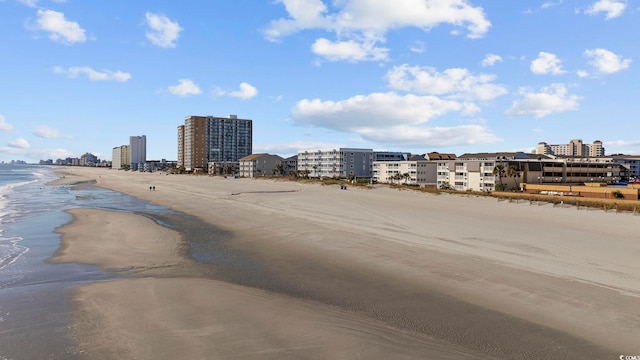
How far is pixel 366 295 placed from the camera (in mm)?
11609

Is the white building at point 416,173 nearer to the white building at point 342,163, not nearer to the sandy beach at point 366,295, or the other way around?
the white building at point 342,163

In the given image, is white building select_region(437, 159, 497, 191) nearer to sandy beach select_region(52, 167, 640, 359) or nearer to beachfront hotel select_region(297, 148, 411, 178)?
beachfront hotel select_region(297, 148, 411, 178)

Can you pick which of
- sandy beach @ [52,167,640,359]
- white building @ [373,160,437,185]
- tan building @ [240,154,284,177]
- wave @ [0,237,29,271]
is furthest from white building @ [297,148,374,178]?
wave @ [0,237,29,271]

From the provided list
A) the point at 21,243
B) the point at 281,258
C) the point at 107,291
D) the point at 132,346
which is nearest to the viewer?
the point at 132,346

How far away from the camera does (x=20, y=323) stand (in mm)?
9141

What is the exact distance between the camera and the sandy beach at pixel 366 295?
26.5ft

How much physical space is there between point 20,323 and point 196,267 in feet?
20.5

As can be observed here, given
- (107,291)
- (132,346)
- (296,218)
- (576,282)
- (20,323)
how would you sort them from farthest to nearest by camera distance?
(296,218) → (576,282) → (107,291) → (20,323) → (132,346)

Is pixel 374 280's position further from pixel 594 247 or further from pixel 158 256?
pixel 594 247

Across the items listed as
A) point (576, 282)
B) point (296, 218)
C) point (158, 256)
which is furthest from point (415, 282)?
point (296, 218)

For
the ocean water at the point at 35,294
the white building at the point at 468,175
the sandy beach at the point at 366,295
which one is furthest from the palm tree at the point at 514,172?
the ocean water at the point at 35,294

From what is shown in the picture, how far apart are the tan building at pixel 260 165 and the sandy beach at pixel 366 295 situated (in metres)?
118

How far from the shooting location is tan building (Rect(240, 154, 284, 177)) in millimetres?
140250

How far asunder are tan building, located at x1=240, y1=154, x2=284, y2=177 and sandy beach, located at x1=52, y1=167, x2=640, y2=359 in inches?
4633
